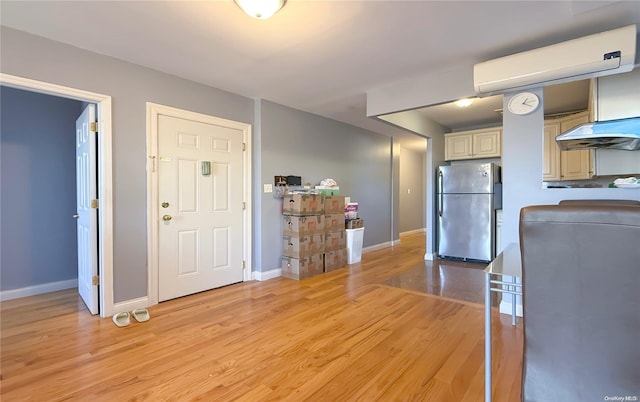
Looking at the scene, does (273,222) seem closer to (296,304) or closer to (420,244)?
(296,304)

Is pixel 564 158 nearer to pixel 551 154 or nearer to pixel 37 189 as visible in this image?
pixel 551 154

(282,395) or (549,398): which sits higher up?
(549,398)

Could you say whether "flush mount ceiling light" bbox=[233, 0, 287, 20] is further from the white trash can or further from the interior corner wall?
the white trash can

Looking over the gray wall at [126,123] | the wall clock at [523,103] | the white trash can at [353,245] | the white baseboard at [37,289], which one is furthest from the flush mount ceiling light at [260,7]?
the white baseboard at [37,289]

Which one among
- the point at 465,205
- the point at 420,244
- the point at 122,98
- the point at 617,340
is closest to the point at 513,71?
the point at 617,340

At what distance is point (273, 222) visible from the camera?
405cm

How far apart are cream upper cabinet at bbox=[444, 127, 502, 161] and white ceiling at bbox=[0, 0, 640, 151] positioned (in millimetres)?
2639

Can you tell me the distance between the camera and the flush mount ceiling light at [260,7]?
1823 millimetres

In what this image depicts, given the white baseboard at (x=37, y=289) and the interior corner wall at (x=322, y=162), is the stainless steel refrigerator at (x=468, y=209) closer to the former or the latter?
the interior corner wall at (x=322, y=162)

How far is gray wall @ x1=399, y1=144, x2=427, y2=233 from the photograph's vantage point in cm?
803

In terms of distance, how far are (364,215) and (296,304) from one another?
3.04 metres

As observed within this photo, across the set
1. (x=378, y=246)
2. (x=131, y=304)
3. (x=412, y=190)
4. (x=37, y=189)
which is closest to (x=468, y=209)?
(x=378, y=246)

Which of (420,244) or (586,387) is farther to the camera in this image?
(420,244)

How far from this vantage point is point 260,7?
1862 mm
